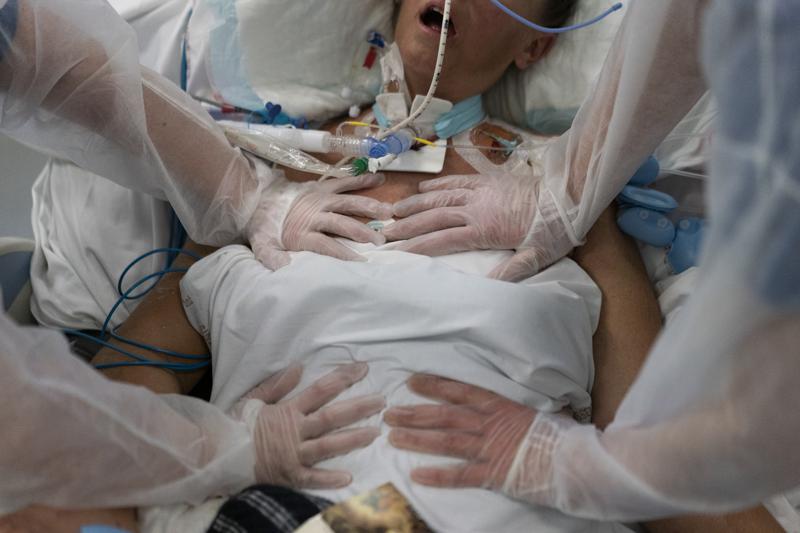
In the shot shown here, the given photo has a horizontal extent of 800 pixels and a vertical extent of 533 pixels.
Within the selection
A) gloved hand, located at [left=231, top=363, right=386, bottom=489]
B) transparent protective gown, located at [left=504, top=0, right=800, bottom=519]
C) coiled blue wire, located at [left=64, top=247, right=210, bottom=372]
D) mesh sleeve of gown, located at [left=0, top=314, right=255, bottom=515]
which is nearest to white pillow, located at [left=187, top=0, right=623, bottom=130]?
coiled blue wire, located at [left=64, top=247, right=210, bottom=372]

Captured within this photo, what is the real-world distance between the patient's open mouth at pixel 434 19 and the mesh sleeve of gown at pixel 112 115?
486 mm

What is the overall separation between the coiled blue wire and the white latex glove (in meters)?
0.46

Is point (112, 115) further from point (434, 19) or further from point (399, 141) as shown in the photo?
point (434, 19)

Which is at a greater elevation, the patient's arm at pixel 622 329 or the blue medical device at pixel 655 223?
the blue medical device at pixel 655 223

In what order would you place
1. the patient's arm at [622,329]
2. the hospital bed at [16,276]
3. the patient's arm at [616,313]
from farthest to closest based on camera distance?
Result: 1. the hospital bed at [16,276]
2. the patient's arm at [616,313]
3. the patient's arm at [622,329]

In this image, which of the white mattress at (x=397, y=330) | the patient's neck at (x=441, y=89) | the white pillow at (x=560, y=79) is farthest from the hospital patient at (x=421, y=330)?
the white pillow at (x=560, y=79)

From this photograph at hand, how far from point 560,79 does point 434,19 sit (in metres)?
0.31

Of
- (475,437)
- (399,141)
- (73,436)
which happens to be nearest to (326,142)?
(399,141)

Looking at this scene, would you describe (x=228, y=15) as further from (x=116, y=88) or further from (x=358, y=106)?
(x=116, y=88)

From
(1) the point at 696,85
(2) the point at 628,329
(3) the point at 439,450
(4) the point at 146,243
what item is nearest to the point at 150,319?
(4) the point at 146,243

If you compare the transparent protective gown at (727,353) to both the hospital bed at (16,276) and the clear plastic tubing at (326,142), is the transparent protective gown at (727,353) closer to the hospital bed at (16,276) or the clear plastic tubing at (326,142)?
the clear plastic tubing at (326,142)

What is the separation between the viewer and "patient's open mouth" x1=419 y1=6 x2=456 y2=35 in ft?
4.50

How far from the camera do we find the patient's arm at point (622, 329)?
103 centimetres

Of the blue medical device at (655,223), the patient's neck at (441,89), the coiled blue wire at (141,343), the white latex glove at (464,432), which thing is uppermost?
the patient's neck at (441,89)
